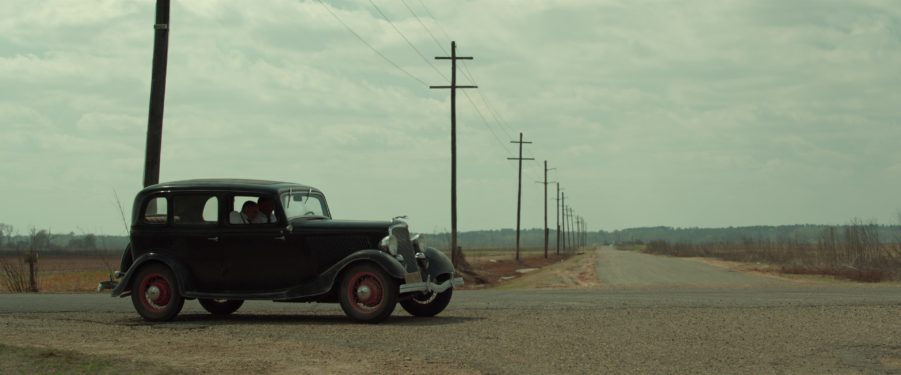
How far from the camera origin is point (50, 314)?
1602 centimetres

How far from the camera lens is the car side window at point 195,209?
14570mm

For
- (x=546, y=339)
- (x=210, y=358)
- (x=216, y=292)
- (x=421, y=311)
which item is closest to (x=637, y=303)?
(x=421, y=311)

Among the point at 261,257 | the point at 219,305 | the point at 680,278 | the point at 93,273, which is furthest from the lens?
the point at 93,273

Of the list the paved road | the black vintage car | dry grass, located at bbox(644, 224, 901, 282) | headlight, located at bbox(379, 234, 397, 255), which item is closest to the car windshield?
the black vintage car

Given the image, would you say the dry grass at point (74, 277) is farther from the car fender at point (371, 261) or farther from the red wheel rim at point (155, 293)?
the car fender at point (371, 261)

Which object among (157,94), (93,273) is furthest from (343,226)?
(93,273)

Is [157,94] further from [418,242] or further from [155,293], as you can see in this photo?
[418,242]

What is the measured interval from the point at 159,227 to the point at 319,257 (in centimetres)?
234

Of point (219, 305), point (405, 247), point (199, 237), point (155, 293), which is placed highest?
point (199, 237)

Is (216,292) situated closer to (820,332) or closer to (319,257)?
(319,257)

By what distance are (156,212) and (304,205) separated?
204 centimetres

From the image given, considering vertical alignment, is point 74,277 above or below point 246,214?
below

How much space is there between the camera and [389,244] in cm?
1402

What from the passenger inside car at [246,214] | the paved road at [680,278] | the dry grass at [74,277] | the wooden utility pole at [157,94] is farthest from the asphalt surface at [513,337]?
the paved road at [680,278]
